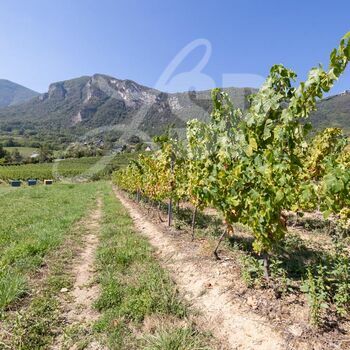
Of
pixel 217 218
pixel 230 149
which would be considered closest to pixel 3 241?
pixel 230 149

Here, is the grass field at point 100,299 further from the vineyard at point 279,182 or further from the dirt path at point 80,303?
the vineyard at point 279,182

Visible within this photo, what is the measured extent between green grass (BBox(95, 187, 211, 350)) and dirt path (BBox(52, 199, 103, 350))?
0.17 meters

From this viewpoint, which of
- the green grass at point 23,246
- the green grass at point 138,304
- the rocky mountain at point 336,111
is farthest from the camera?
the rocky mountain at point 336,111

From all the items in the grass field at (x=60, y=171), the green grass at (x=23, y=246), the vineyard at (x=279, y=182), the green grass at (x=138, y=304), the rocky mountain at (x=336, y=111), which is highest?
the rocky mountain at (x=336, y=111)

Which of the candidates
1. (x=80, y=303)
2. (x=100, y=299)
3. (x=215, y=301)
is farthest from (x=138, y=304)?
(x=215, y=301)

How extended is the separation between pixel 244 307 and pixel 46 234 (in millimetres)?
5934

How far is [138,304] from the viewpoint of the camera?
178 inches

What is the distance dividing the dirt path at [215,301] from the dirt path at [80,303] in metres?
1.45

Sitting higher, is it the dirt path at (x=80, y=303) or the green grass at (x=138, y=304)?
the green grass at (x=138, y=304)

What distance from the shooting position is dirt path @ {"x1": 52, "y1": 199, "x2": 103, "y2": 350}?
152 inches

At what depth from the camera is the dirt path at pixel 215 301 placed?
12.2 ft

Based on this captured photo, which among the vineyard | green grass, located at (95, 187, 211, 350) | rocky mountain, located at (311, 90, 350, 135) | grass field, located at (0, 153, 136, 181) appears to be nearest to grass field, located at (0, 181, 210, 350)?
green grass, located at (95, 187, 211, 350)

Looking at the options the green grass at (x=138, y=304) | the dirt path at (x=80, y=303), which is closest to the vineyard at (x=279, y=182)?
the green grass at (x=138, y=304)

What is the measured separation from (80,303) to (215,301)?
6.83 feet
